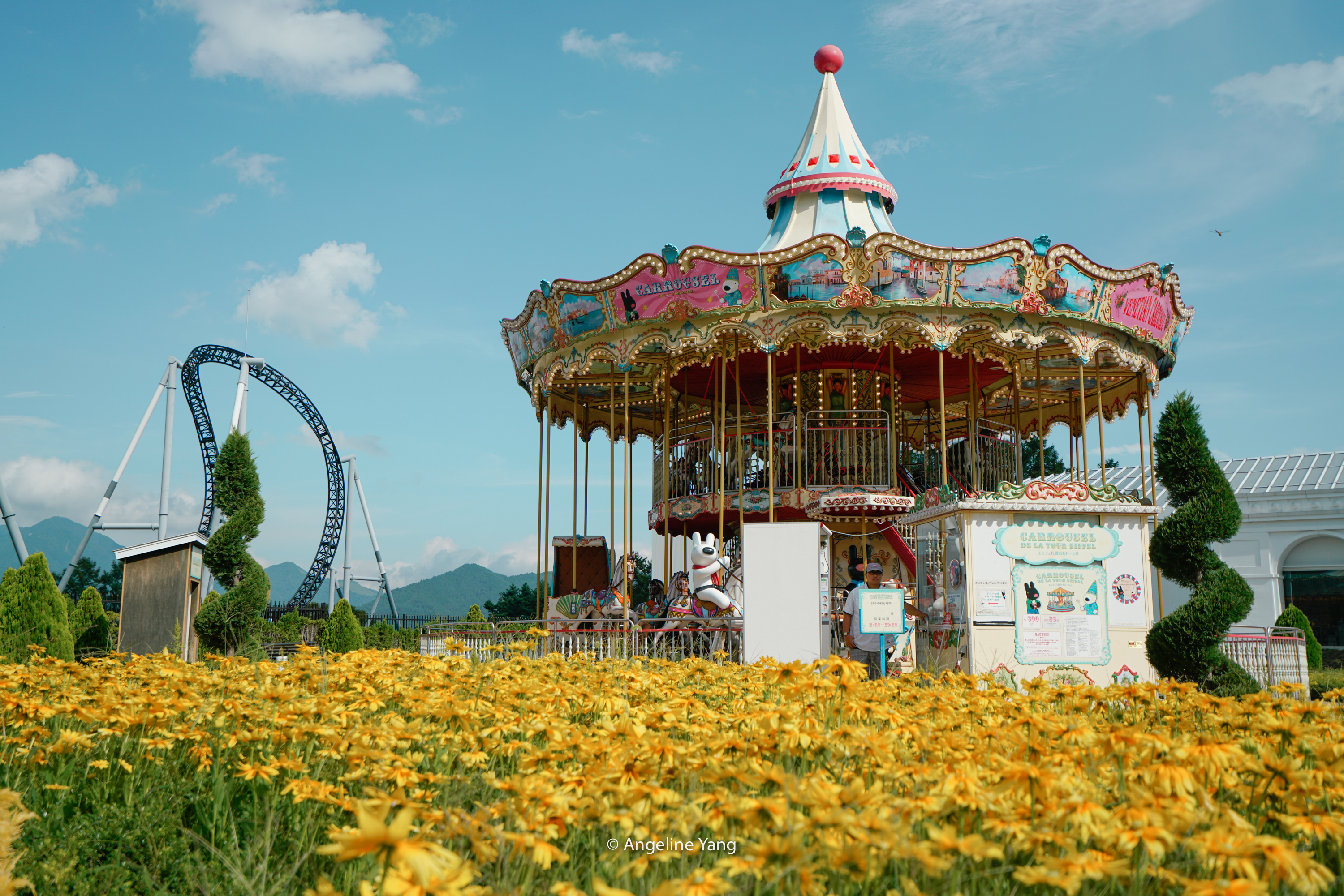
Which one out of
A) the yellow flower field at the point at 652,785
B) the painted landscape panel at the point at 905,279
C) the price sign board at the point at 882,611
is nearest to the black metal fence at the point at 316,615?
the painted landscape panel at the point at 905,279

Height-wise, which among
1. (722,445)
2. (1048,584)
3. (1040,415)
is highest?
(1040,415)

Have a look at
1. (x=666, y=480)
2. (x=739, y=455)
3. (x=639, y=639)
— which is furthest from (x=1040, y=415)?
(x=639, y=639)

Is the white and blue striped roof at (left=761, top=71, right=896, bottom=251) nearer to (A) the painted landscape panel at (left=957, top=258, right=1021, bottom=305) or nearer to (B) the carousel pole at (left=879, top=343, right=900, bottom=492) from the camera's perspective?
(B) the carousel pole at (left=879, top=343, right=900, bottom=492)

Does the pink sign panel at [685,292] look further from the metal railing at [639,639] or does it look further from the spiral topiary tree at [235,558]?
the spiral topiary tree at [235,558]

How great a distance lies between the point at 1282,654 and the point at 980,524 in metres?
6.97

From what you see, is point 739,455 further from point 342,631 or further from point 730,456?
point 342,631

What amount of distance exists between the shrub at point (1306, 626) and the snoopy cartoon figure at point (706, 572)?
13692 mm

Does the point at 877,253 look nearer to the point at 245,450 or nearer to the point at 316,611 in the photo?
the point at 245,450

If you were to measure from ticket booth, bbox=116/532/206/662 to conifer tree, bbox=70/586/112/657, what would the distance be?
210 cm

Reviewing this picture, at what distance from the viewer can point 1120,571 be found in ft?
37.4

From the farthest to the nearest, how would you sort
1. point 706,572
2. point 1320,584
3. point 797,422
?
point 1320,584 < point 797,422 < point 706,572

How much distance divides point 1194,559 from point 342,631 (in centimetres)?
1568

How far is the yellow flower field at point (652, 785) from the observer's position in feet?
7.67

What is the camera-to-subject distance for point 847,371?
20.3 m
